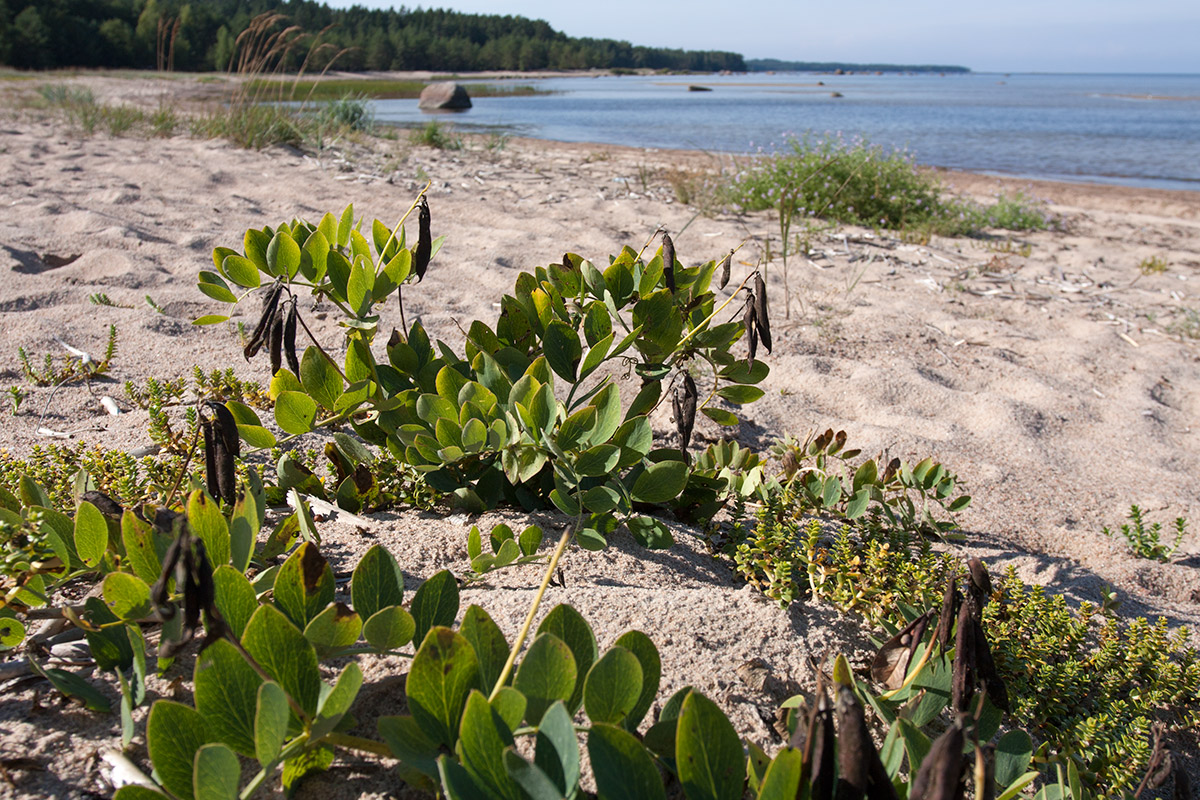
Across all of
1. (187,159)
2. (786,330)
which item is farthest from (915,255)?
(187,159)

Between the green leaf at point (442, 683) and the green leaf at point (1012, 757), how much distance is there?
68 cm

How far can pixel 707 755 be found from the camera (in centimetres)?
76

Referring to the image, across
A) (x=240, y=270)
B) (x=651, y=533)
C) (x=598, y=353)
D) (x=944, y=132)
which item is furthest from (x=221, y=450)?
(x=944, y=132)

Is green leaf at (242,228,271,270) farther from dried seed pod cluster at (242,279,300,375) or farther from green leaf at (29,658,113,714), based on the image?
green leaf at (29,658,113,714)

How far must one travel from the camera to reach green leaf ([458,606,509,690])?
87 cm

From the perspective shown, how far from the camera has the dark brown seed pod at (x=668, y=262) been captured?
152 centimetres

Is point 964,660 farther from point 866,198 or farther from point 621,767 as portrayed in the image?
point 866,198

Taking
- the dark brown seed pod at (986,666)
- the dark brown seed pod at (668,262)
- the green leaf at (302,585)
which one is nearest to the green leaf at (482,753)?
the green leaf at (302,585)

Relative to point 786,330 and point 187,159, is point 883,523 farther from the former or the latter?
point 187,159

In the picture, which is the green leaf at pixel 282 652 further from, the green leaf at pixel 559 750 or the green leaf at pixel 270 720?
the green leaf at pixel 559 750

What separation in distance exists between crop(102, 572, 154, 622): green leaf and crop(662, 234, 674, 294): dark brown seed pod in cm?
103

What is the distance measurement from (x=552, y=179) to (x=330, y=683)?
693cm

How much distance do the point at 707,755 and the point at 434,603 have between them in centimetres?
40

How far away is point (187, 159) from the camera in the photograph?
675 centimetres
